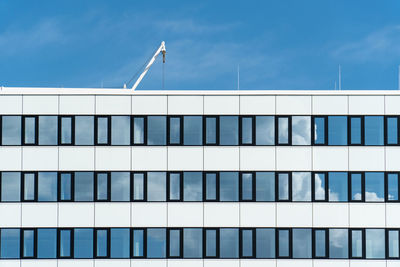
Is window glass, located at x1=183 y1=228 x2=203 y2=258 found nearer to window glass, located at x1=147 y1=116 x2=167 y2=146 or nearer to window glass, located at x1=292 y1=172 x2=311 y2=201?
window glass, located at x1=147 y1=116 x2=167 y2=146

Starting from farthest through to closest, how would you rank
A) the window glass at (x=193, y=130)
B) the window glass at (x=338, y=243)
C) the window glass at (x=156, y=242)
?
the window glass at (x=193, y=130) < the window glass at (x=338, y=243) < the window glass at (x=156, y=242)

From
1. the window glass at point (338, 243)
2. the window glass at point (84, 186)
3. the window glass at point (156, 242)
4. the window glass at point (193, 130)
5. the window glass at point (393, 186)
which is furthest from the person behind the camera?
the window glass at point (193, 130)

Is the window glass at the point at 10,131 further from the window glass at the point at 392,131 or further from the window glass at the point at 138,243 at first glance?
the window glass at the point at 392,131

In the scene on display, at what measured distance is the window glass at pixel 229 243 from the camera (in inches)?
1393

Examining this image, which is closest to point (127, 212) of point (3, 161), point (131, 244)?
point (131, 244)

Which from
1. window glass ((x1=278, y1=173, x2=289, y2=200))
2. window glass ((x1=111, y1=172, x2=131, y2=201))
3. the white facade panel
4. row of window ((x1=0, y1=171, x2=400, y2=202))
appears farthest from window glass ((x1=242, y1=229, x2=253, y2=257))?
the white facade panel

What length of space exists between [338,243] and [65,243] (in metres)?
18.4

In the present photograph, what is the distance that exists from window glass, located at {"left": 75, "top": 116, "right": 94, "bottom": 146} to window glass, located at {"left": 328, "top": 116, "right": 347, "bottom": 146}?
16.2 meters

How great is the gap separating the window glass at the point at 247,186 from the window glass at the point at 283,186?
1.90 meters

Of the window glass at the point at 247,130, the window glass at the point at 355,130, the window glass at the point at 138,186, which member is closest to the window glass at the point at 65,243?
the window glass at the point at 138,186

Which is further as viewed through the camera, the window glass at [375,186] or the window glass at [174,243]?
the window glass at [375,186]

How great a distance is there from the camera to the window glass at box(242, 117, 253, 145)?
3591 centimetres

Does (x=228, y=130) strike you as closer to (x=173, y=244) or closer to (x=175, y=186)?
(x=175, y=186)

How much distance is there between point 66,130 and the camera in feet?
118
